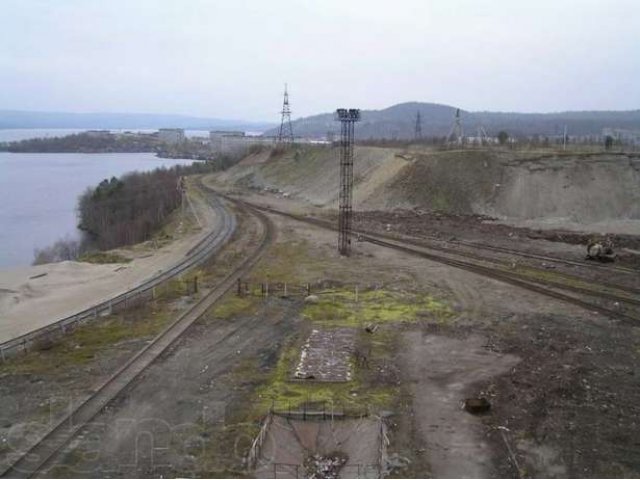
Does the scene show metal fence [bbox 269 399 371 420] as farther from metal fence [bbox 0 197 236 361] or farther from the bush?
the bush

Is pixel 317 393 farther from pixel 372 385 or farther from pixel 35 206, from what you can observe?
pixel 35 206

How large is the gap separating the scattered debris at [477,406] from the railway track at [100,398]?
6.74m

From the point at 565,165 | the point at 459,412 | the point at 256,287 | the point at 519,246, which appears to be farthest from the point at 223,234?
the point at 459,412

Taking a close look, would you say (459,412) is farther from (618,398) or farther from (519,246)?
(519,246)

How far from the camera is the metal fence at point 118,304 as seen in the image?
1578cm

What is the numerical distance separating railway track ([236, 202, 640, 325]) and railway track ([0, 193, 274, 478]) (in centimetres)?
909

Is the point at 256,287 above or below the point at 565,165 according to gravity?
Result: below

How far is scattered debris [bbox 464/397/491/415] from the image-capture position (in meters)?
11.4

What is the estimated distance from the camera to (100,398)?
12.1 metres

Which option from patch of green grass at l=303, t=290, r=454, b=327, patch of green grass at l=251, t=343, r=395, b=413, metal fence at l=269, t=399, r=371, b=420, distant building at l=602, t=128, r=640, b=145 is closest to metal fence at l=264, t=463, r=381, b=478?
metal fence at l=269, t=399, r=371, b=420

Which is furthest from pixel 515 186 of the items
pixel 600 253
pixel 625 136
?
pixel 625 136

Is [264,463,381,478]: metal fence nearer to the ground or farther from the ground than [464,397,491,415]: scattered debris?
nearer to the ground

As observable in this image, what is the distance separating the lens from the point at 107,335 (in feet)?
53.0

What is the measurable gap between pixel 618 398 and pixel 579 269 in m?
11.4
